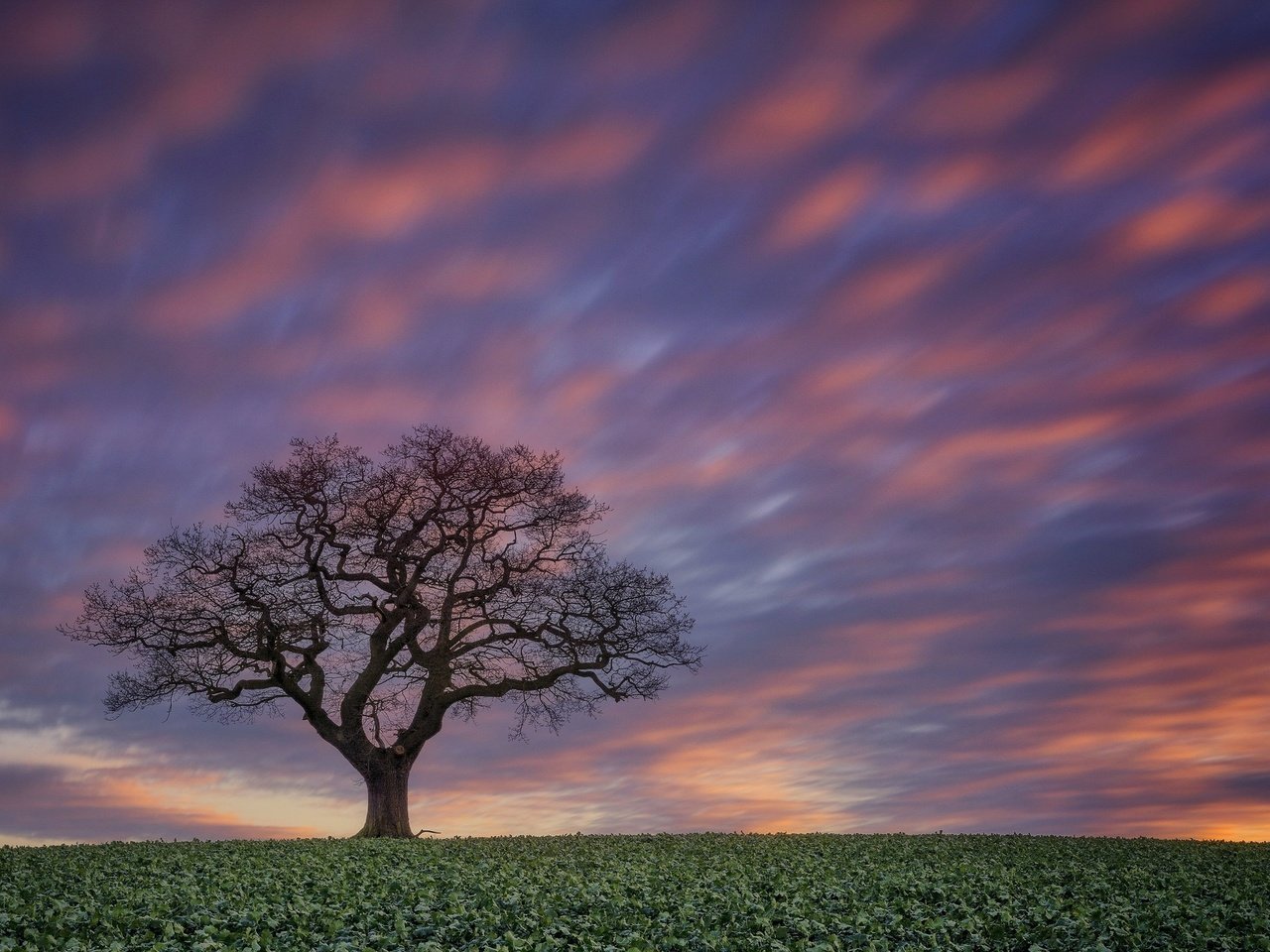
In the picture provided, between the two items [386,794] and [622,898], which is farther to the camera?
[386,794]

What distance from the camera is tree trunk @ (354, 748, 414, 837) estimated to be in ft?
115

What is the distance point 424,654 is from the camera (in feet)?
122

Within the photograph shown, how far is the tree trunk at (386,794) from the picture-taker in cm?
3519

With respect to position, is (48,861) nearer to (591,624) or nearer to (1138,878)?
(591,624)

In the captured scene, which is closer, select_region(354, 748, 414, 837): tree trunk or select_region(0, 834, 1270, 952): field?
select_region(0, 834, 1270, 952): field

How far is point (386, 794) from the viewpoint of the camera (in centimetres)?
3559

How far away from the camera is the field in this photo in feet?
51.5

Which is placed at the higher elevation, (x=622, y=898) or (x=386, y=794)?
(x=386, y=794)

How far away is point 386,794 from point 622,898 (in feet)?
63.3

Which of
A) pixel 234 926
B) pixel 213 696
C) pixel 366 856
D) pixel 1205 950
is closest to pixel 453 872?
pixel 366 856

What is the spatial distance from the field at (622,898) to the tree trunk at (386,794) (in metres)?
7.16

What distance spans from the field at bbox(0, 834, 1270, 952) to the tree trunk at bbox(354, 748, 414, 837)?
7.16 m

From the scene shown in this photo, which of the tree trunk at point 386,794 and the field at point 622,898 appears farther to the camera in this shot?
the tree trunk at point 386,794

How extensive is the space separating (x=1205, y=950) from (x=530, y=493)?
26.7m
